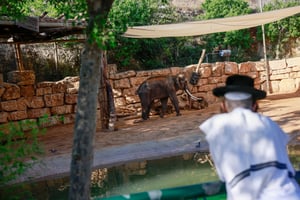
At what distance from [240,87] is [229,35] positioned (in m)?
11.8

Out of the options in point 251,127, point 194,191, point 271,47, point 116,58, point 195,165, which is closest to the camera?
point 251,127

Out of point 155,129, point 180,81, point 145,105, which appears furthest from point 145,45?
point 155,129

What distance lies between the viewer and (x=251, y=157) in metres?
1.46

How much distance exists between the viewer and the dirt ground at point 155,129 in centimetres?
675

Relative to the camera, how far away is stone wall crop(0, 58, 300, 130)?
8.49 metres

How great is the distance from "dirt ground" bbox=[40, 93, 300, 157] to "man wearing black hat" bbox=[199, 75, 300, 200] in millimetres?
4334

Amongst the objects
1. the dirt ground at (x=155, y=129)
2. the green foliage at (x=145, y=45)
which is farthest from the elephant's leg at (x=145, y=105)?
the green foliage at (x=145, y=45)

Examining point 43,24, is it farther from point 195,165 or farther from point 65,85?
point 195,165

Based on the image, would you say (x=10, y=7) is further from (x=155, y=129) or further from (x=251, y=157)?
(x=155, y=129)

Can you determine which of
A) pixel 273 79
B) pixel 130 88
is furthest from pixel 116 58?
pixel 273 79

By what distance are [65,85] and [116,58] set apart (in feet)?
8.31

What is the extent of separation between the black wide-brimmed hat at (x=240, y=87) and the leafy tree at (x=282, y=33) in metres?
12.2

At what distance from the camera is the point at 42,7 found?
12.4 meters

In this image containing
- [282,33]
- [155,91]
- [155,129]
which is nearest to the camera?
[155,129]
